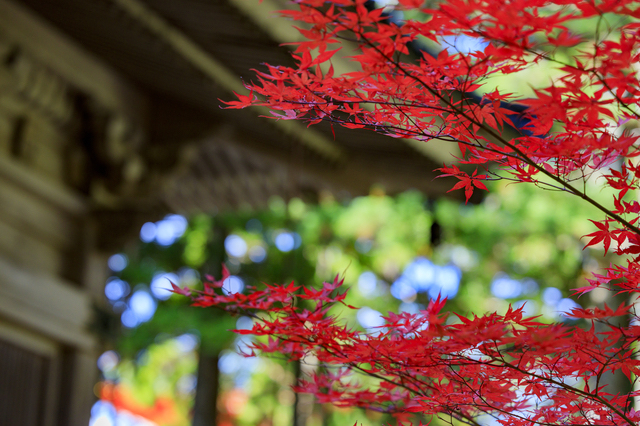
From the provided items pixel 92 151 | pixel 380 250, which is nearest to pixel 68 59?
pixel 92 151

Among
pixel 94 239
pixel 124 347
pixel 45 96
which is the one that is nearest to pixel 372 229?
pixel 124 347

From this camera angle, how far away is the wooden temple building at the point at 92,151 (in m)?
3.28

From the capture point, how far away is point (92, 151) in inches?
164

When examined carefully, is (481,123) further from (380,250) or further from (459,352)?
(380,250)

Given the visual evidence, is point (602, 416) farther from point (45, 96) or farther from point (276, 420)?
point (276, 420)

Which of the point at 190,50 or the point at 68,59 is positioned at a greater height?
the point at 68,59

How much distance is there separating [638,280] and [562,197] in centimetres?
806

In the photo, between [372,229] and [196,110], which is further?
[372,229]

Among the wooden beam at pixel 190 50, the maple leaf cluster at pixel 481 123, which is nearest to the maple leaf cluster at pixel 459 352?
the maple leaf cluster at pixel 481 123

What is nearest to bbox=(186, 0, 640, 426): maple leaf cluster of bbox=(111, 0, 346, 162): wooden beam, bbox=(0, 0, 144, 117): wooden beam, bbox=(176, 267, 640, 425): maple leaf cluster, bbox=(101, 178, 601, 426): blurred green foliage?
bbox=(176, 267, 640, 425): maple leaf cluster

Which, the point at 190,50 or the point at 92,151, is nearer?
the point at 190,50

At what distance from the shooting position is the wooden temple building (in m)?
3.28

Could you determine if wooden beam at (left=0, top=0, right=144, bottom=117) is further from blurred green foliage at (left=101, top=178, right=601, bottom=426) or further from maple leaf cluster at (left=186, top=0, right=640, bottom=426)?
blurred green foliage at (left=101, top=178, right=601, bottom=426)

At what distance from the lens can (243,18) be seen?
103 inches
